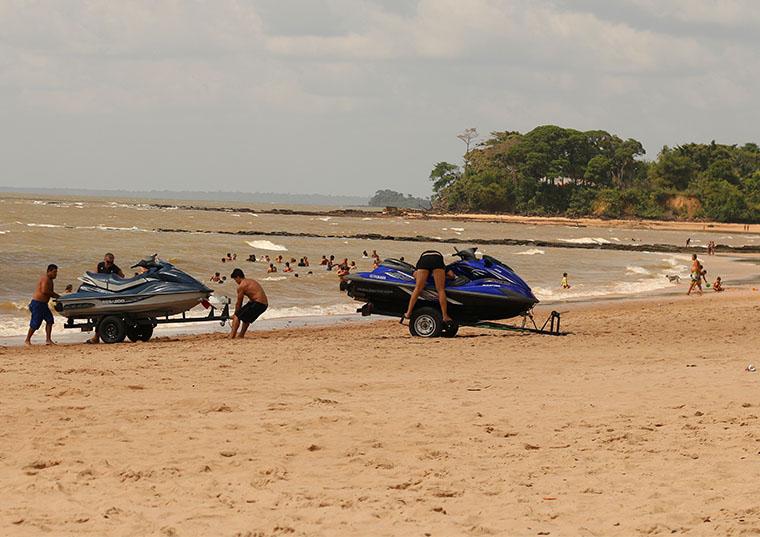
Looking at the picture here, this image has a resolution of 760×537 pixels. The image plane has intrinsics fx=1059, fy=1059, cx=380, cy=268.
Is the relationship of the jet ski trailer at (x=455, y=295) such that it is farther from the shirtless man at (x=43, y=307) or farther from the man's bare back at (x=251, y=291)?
the shirtless man at (x=43, y=307)

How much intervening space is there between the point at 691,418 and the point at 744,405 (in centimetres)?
76

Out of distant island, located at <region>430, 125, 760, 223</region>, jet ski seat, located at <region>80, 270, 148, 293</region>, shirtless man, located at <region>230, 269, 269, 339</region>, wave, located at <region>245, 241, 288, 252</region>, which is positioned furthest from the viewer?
distant island, located at <region>430, 125, 760, 223</region>

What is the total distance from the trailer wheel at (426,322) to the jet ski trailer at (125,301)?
3.44 m

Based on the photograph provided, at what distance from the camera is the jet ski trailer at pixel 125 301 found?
56.3 feet

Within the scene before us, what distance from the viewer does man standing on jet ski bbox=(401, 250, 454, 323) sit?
16.9 m

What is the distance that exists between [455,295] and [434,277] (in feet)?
1.56

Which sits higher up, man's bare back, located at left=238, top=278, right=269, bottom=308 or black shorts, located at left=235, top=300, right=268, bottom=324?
man's bare back, located at left=238, top=278, right=269, bottom=308

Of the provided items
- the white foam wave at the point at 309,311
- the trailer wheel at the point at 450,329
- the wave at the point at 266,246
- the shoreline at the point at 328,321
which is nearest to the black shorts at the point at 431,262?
the trailer wheel at the point at 450,329

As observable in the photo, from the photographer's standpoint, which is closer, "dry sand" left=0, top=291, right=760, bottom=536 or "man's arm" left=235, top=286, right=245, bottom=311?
"dry sand" left=0, top=291, right=760, bottom=536

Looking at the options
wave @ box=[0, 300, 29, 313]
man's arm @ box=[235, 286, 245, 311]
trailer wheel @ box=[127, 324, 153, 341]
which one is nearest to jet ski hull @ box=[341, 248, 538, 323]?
man's arm @ box=[235, 286, 245, 311]

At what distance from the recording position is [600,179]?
149 metres

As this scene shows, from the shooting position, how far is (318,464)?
7.88 m

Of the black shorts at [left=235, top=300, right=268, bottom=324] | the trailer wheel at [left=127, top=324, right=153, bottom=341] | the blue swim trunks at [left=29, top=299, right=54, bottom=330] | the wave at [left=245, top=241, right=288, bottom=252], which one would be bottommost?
the wave at [left=245, top=241, right=288, bottom=252]

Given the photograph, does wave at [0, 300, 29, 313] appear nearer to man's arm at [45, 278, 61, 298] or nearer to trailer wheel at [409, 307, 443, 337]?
man's arm at [45, 278, 61, 298]
